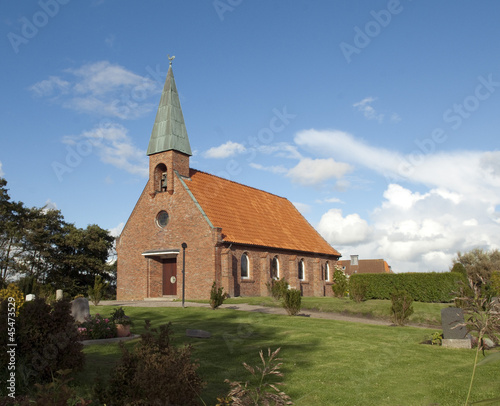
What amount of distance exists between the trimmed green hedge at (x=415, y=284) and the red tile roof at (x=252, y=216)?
24.8ft

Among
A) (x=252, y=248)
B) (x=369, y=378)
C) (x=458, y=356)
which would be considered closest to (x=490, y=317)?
(x=369, y=378)

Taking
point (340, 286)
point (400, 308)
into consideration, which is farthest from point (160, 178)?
point (400, 308)

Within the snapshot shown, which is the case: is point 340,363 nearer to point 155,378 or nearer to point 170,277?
point 155,378

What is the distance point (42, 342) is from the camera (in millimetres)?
8242

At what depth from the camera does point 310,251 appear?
1550 inches

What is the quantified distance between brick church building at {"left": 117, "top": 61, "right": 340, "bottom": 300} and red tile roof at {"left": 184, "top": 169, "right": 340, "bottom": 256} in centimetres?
11

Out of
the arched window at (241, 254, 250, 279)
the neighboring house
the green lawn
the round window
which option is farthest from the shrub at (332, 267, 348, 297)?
the neighboring house

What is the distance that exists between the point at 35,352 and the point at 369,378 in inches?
255

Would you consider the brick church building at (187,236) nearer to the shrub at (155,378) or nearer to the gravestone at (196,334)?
the gravestone at (196,334)

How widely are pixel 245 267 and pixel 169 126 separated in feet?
40.1

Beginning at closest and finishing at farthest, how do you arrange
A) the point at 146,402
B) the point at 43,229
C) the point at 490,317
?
the point at 490,317 < the point at 146,402 < the point at 43,229

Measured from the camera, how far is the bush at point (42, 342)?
787 cm

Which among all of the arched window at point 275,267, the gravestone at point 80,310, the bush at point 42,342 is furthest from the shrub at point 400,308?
the arched window at point 275,267

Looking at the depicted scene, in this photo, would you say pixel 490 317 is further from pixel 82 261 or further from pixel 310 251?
pixel 82 261
